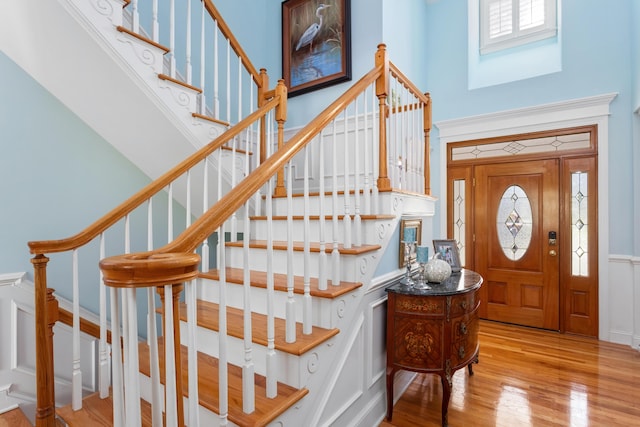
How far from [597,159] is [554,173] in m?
0.38

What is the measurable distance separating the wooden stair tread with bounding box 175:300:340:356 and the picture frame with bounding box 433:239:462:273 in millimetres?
1358

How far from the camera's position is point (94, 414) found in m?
1.55

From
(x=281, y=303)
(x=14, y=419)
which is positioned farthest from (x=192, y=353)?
(x=14, y=419)

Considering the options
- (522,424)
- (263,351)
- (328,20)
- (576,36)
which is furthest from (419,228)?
(576,36)

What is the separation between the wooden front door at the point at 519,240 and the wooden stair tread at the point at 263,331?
3067mm

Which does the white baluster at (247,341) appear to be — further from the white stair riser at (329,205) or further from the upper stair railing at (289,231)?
the white stair riser at (329,205)

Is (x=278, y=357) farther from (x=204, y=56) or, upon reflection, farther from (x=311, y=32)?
(x=311, y=32)

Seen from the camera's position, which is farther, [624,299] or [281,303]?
[624,299]

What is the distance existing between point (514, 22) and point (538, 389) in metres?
4.06

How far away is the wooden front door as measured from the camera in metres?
3.57

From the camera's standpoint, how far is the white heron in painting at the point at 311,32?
11.6 ft

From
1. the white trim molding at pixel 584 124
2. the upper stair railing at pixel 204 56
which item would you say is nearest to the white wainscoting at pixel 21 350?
the upper stair railing at pixel 204 56

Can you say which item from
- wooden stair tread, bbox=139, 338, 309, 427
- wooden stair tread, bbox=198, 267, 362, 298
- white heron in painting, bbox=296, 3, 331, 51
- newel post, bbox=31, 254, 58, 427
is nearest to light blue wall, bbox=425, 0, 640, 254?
white heron in painting, bbox=296, 3, 331, 51

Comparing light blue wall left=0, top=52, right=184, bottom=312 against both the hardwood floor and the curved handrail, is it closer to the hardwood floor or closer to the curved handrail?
the curved handrail
